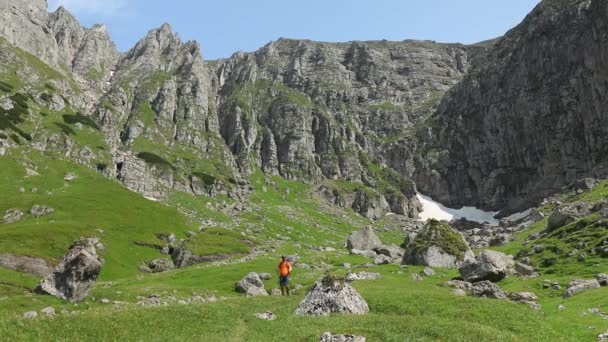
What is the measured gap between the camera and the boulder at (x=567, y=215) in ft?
320

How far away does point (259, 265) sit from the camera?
92.8 metres

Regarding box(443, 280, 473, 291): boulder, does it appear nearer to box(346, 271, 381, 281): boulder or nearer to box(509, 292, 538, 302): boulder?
box(509, 292, 538, 302): boulder

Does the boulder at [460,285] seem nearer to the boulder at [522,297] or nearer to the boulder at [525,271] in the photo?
the boulder at [522,297]

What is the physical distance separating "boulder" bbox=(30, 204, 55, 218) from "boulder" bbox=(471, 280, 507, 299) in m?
112

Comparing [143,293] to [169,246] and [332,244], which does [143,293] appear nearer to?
[169,246]

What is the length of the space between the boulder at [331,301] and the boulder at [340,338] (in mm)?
10504

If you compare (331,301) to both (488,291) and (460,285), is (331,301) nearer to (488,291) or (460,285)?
(488,291)

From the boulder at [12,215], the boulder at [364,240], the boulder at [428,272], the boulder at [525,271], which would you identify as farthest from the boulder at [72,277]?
the boulder at [364,240]

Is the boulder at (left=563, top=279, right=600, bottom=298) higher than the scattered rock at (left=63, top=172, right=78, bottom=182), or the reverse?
the scattered rock at (left=63, top=172, right=78, bottom=182)

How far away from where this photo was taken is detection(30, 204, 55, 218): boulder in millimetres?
120062

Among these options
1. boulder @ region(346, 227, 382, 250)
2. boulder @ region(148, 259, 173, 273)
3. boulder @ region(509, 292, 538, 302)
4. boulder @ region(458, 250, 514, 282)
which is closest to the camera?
boulder @ region(509, 292, 538, 302)

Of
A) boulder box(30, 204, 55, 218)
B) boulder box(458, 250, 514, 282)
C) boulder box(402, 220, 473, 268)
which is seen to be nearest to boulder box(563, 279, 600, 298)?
boulder box(458, 250, 514, 282)

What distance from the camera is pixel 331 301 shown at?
125 feet

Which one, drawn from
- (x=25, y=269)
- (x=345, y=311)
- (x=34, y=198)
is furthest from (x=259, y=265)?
(x=34, y=198)
